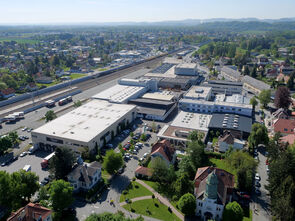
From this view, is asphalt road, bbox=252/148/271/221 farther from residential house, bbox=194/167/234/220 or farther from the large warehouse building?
the large warehouse building

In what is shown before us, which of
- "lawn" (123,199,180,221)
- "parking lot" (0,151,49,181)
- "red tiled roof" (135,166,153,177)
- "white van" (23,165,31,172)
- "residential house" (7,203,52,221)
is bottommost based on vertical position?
"lawn" (123,199,180,221)

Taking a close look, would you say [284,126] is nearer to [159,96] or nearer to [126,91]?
[159,96]

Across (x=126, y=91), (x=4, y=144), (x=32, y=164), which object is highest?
(x=4, y=144)

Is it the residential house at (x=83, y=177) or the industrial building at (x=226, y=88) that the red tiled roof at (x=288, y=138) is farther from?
the residential house at (x=83, y=177)

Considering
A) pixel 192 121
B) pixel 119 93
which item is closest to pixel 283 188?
pixel 192 121

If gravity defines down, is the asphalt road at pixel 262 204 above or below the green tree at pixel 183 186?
below

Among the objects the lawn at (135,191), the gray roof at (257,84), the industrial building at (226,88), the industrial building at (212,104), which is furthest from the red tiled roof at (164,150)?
the gray roof at (257,84)

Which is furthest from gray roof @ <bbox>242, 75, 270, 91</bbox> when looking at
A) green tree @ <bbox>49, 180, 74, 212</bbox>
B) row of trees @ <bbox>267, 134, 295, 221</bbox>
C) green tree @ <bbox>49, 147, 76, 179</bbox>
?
green tree @ <bbox>49, 180, 74, 212</bbox>
